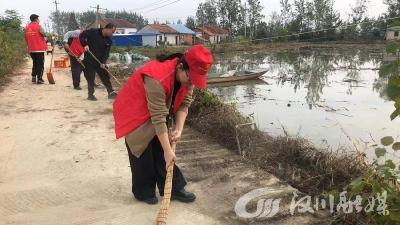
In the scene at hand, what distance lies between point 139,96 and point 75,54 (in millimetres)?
6644

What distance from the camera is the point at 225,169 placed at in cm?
417

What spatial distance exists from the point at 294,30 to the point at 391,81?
5486 cm

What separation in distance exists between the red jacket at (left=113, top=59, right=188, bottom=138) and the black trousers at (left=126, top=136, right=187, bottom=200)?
27 centimetres

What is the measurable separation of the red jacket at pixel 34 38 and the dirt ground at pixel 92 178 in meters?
3.72

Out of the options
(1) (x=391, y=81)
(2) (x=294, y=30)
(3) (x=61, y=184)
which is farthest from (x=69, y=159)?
(2) (x=294, y=30)

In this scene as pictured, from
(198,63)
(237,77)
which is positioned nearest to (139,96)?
(198,63)

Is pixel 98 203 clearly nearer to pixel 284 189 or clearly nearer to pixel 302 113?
pixel 284 189

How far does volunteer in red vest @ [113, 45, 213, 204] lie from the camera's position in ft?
8.80

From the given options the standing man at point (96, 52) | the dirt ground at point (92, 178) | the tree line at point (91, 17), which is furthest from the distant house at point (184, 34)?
the dirt ground at point (92, 178)

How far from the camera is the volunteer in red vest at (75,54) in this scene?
8828 mm

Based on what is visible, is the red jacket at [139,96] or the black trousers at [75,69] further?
the black trousers at [75,69]

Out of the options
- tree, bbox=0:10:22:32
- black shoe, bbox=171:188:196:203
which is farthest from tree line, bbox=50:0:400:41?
black shoe, bbox=171:188:196:203

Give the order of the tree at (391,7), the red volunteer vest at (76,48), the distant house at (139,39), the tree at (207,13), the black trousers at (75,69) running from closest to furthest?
the red volunteer vest at (76,48)
the black trousers at (75,69)
the distant house at (139,39)
the tree at (391,7)
the tree at (207,13)

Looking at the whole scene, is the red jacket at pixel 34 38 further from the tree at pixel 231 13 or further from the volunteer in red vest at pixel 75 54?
the tree at pixel 231 13
